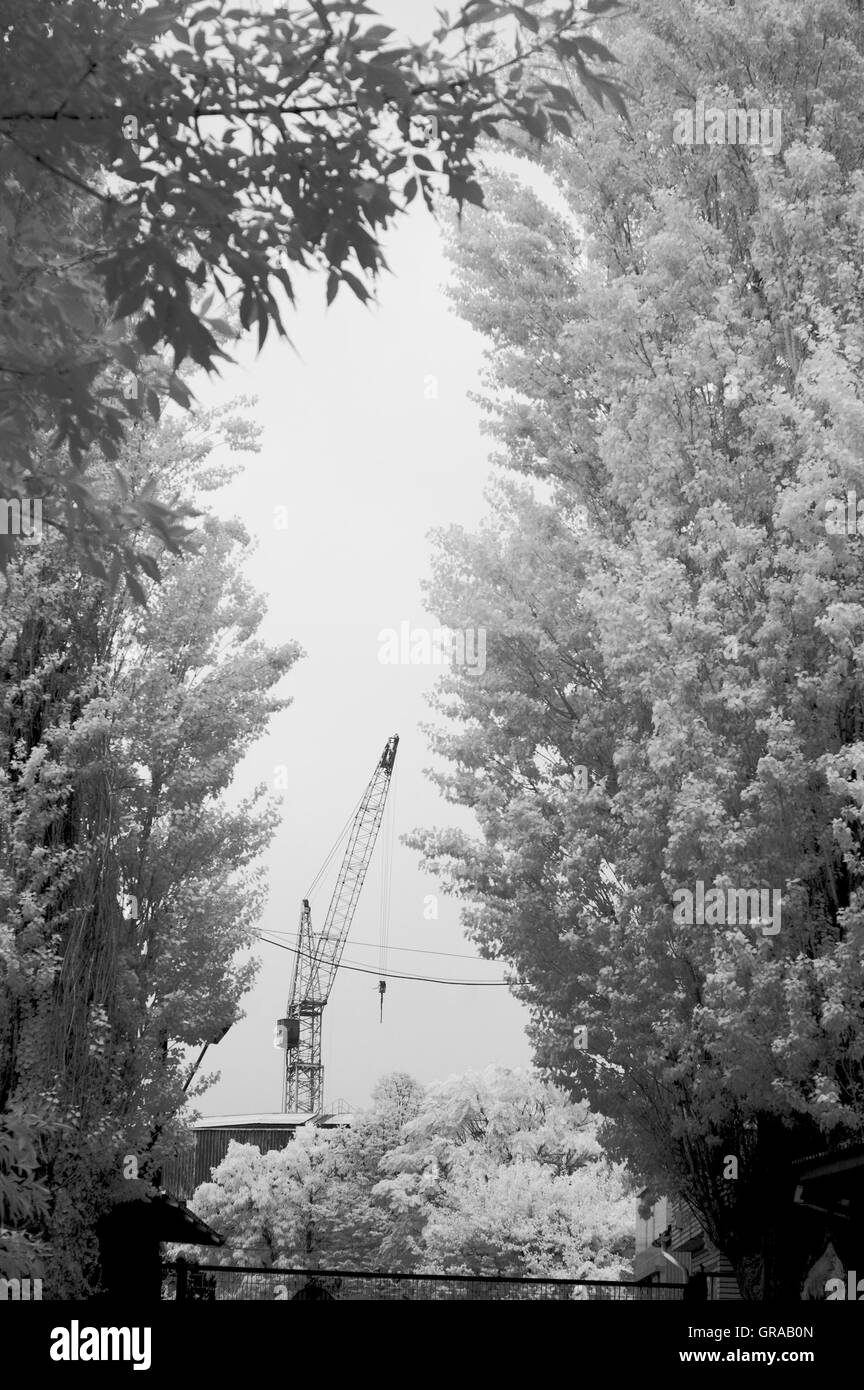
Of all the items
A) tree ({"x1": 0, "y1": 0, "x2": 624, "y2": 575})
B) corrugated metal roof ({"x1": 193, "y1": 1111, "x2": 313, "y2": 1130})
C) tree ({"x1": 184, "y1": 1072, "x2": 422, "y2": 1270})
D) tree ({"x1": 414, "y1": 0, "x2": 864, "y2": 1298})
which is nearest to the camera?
tree ({"x1": 0, "y1": 0, "x2": 624, "y2": 575})

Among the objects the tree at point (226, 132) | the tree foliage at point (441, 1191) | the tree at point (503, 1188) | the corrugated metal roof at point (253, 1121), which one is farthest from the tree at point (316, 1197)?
the tree at point (226, 132)

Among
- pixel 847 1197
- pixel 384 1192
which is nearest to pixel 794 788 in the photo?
pixel 847 1197

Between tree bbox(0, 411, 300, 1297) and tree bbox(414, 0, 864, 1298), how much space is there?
8.73ft

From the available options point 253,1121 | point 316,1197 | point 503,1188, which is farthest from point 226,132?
point 253,1121

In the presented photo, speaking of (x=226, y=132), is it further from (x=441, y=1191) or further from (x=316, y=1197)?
(x=316, y=1197)

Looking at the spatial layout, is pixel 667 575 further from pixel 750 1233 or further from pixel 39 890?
pixel 39 890

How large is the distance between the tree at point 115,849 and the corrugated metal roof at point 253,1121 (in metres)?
56.6

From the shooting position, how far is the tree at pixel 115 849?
12953 millimetres

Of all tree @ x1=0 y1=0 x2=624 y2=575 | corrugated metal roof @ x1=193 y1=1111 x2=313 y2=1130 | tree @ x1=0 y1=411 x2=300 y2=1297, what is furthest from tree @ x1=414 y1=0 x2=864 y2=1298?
corrugated metal roof @ x1=193 y1=1111 x2=313 y2=1130

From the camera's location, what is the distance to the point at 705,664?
11133 mm

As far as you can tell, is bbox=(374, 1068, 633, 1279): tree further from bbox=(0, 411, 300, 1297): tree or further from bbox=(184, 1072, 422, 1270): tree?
bbox=(0, 411, 300, 1297): tree

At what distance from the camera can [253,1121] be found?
71250 mm

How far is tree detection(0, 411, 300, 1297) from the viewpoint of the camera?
12953 millimetres

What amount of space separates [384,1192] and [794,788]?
39185 millimetres
